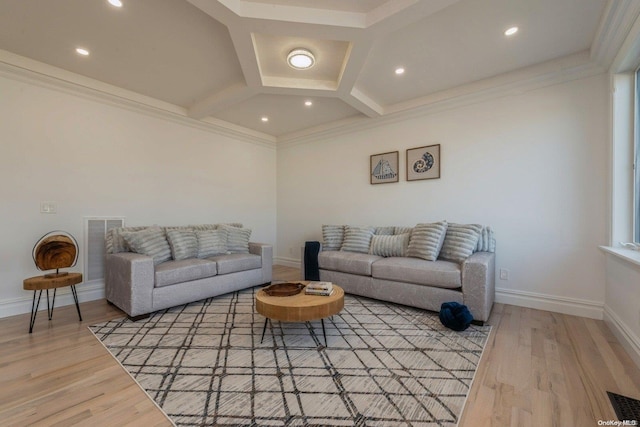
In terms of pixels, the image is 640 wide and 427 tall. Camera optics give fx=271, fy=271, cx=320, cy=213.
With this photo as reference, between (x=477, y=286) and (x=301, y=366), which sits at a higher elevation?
(x=477, y=286)

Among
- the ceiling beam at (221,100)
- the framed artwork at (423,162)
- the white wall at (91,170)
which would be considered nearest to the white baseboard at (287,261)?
the white wall at (91,170)

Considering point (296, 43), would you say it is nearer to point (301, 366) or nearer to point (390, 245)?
point (390, 245)

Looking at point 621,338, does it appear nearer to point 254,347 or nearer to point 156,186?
point 254,347

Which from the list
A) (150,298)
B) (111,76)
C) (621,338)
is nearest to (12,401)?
(150,298)

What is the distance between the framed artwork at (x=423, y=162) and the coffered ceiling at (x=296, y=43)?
25.1 inches

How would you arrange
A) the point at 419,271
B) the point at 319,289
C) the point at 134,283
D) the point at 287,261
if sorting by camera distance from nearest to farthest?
the point at 319,289 → the point at 134,283 → the point at 419,271 → the point at 287,261

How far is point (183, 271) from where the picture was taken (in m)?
2.97

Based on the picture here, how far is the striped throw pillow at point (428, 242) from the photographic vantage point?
307cm

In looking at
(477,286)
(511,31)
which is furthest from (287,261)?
(511,31)

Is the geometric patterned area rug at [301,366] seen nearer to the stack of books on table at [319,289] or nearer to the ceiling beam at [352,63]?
the stack of books on table at [319,289]

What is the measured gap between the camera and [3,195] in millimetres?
2756

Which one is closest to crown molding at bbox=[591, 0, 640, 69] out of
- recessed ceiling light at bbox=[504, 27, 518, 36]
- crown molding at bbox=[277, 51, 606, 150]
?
crown molding at bbox=[277, 51, 606, 150]

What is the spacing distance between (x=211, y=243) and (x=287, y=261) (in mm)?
2057

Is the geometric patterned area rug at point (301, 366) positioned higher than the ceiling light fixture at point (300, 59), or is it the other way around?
the ceiling light fixture at point (300, 59)
